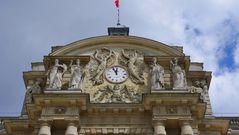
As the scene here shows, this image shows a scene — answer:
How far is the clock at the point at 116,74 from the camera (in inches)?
837

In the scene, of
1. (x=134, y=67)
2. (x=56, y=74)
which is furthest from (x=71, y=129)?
(x=134, y=67)

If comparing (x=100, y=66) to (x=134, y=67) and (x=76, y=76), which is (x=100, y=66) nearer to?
(x=76, y=76)

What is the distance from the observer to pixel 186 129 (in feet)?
61.1

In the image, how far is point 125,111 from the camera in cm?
1970

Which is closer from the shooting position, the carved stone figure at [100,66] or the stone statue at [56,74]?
the stone statue at [56,74]

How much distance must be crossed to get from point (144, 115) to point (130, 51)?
379 cm

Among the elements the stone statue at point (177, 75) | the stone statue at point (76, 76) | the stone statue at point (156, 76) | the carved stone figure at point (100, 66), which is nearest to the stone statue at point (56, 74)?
the stone statue at point (76, 76)

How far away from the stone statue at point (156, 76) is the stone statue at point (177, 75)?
515mm

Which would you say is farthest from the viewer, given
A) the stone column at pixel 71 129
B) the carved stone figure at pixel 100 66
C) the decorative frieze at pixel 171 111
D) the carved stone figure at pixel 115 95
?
Result: the carved stone figure at pixel 100 66

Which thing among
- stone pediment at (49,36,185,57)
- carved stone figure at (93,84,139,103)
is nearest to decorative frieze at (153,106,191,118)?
carved stone figure at (93,84,139,103)

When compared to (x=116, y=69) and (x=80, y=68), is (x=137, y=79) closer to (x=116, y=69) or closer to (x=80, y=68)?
(x=116, y=69)

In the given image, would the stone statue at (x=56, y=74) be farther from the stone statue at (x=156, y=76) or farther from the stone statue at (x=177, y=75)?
the stone statue at (x=177, y=75)

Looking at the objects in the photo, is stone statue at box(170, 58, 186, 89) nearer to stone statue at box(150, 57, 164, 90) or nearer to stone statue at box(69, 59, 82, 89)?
stone statue at box(150, 57, 164, 90)

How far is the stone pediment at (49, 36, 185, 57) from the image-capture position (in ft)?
72.7
